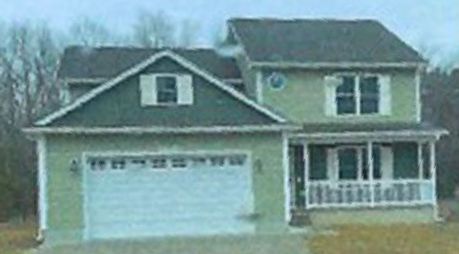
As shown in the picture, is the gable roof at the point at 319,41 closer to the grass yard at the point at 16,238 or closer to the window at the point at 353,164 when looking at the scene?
the window at the point at 353,164

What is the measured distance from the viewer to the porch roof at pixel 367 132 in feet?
89.5

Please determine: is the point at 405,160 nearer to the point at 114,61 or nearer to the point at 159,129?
the point at 159,129

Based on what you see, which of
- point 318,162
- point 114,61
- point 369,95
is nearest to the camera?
point 318,162

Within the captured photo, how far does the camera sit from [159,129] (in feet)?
79.2

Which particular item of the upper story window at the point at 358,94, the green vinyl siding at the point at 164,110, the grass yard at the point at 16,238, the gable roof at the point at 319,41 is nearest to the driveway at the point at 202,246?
the grass yard at the point at 16,238

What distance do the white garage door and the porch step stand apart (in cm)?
231

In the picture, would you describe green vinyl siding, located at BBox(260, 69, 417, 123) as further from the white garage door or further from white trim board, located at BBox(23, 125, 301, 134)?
the white garage door

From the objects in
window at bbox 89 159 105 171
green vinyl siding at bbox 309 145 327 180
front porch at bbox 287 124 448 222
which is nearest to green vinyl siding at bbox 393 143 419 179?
front porch at bbox 287 124 448 222

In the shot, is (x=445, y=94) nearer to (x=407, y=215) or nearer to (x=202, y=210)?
(x=407, y=215)

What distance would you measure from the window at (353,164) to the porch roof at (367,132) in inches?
35.5

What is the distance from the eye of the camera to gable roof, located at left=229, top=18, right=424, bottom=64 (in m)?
29.0

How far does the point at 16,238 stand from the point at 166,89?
5.85m

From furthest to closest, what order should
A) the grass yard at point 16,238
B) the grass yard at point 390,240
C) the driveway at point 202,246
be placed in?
the grass yard at point 16,238, the driveway at point 202,246, the grass yard at point 390,240

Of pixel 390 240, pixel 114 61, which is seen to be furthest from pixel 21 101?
pixel 390 240
